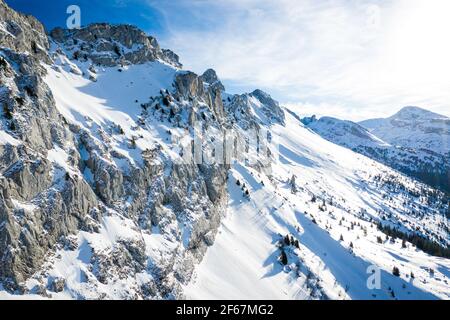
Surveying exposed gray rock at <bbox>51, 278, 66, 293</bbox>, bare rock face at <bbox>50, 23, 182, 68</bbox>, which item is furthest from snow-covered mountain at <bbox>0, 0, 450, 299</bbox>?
→ bare rock face at <bbox>50, 23, 182, 68</bbox>

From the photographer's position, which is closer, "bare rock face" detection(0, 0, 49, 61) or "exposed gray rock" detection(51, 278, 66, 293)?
"exposed gray rock" detection(51, 278, 66, 293)

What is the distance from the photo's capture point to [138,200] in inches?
2913

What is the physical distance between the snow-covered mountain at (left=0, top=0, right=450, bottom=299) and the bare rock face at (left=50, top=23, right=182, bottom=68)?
486 millimetres

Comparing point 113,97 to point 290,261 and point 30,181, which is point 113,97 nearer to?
point 30,181

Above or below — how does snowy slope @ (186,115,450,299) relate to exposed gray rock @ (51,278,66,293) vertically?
below

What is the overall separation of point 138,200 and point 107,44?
77.4m

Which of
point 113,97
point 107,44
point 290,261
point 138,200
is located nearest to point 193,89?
point 113,97

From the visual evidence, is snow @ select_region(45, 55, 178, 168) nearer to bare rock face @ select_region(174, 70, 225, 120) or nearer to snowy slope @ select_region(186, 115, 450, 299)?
bare rock face @ select_region(174, 70, 225, 120)

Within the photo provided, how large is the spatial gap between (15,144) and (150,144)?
3855 cm

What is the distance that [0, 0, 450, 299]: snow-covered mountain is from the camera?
172ft

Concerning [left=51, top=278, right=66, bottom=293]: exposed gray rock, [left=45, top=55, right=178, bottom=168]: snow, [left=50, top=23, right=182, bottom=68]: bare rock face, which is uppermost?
[left=50, top=23, right=182, bottom=68]: bare rock face

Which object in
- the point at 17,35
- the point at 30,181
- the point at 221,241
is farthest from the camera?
the point at 221,241

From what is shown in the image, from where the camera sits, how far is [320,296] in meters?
90.7

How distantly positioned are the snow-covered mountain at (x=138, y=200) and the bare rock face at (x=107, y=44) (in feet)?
1.59
